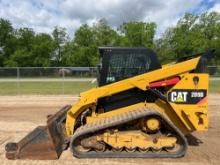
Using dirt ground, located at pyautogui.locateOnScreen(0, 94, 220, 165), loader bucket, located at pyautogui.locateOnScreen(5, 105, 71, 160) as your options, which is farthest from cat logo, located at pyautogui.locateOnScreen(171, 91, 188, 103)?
loader bucket, located at pyautogui.locateOnScreen(5, 105, 71, 160)

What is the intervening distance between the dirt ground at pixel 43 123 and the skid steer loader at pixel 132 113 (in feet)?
0.60

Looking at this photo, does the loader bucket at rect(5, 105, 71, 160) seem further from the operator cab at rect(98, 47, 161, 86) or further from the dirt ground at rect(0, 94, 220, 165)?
the operator cab at rect(98, 47, 161, 86)

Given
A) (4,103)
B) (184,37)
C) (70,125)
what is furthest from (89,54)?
(70,125)

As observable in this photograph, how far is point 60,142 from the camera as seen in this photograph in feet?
25.3

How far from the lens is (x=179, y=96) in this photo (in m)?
7.57

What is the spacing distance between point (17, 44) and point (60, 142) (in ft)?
240

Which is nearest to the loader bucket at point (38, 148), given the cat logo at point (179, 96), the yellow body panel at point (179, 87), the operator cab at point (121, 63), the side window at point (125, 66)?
the yellow body panel at point (179, 87)

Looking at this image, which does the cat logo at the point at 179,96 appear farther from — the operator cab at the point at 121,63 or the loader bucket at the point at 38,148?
the loader bucket at the point at 38,148

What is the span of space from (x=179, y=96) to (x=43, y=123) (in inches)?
217

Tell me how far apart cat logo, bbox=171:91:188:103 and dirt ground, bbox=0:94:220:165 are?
111 cm

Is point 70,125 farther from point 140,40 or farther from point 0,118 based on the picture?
point 140,40

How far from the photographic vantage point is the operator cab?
7.82 meters

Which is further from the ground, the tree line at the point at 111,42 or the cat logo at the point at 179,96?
the tree line at the point at 111,42

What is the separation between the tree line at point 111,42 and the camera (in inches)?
2363
